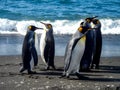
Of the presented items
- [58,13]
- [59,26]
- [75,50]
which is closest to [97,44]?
[75,50]

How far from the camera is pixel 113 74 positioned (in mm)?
11008

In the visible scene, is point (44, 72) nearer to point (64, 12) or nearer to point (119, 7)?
point (64, 12)

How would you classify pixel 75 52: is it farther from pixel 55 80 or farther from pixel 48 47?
pixel 48 47

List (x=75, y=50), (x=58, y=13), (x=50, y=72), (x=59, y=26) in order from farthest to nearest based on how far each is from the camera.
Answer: (x=58, y=13) < (x=59, y=26) < (x=50, y=72) < (x=75, y=50)

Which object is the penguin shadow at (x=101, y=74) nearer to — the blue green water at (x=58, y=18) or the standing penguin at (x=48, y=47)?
the standing penguin at (x=48, y=47)

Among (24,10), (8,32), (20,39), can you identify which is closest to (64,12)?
(24,10)

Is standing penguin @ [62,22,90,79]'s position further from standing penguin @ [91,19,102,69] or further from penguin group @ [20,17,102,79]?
standing penguin @ [91,19,102,69]

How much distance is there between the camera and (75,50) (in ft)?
34.4

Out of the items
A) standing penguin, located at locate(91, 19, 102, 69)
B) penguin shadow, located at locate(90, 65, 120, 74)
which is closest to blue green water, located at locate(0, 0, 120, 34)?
standing penguin, located at locate(91, 19, 102, 69)

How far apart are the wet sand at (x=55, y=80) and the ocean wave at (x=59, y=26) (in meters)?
6.73

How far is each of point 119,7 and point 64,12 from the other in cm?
418

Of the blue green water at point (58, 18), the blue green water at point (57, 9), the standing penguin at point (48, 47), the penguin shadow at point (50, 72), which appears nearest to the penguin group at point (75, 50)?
the standing penguin at point (48, 47)

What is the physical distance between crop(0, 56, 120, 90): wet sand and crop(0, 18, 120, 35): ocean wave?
22.1 ft

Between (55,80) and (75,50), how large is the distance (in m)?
0.84
